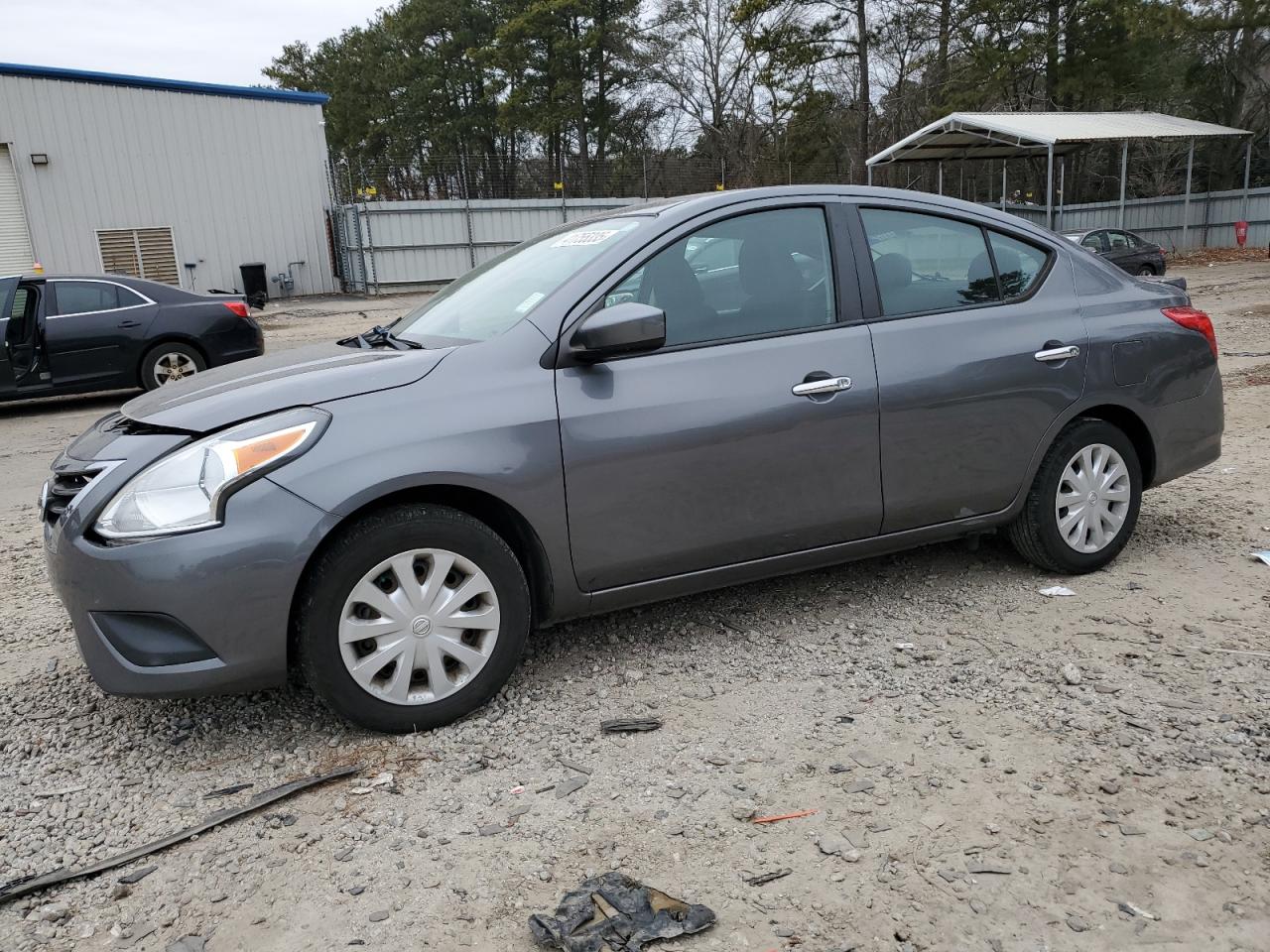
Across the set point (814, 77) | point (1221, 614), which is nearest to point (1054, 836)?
point (1221, 614)

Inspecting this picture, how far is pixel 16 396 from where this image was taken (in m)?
10.1

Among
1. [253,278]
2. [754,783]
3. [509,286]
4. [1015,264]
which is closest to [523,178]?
[253,278]

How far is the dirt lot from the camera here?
2354 millimetres

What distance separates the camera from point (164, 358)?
10.6 m

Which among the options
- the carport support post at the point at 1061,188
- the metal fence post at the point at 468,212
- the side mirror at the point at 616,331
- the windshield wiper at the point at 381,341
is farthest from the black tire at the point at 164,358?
the carport support post at the point at 1061,188

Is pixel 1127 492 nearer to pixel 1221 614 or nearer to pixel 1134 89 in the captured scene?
pixel 1221 614

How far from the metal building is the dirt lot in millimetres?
24088

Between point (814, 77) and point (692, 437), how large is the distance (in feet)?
108

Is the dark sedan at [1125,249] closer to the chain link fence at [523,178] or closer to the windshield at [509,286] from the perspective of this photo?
the chain link fence at [523,178]

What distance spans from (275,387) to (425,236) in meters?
24.9

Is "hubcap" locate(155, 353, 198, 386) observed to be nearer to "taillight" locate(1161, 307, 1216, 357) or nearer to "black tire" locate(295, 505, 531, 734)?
"black tire" locate(295, 505, 531, 734)

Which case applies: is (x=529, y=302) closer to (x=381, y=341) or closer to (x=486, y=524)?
(x=381, y=341)

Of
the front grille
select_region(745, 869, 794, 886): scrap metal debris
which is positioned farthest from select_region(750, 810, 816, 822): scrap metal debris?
the front grille

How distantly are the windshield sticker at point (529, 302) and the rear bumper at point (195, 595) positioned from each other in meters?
1.04
